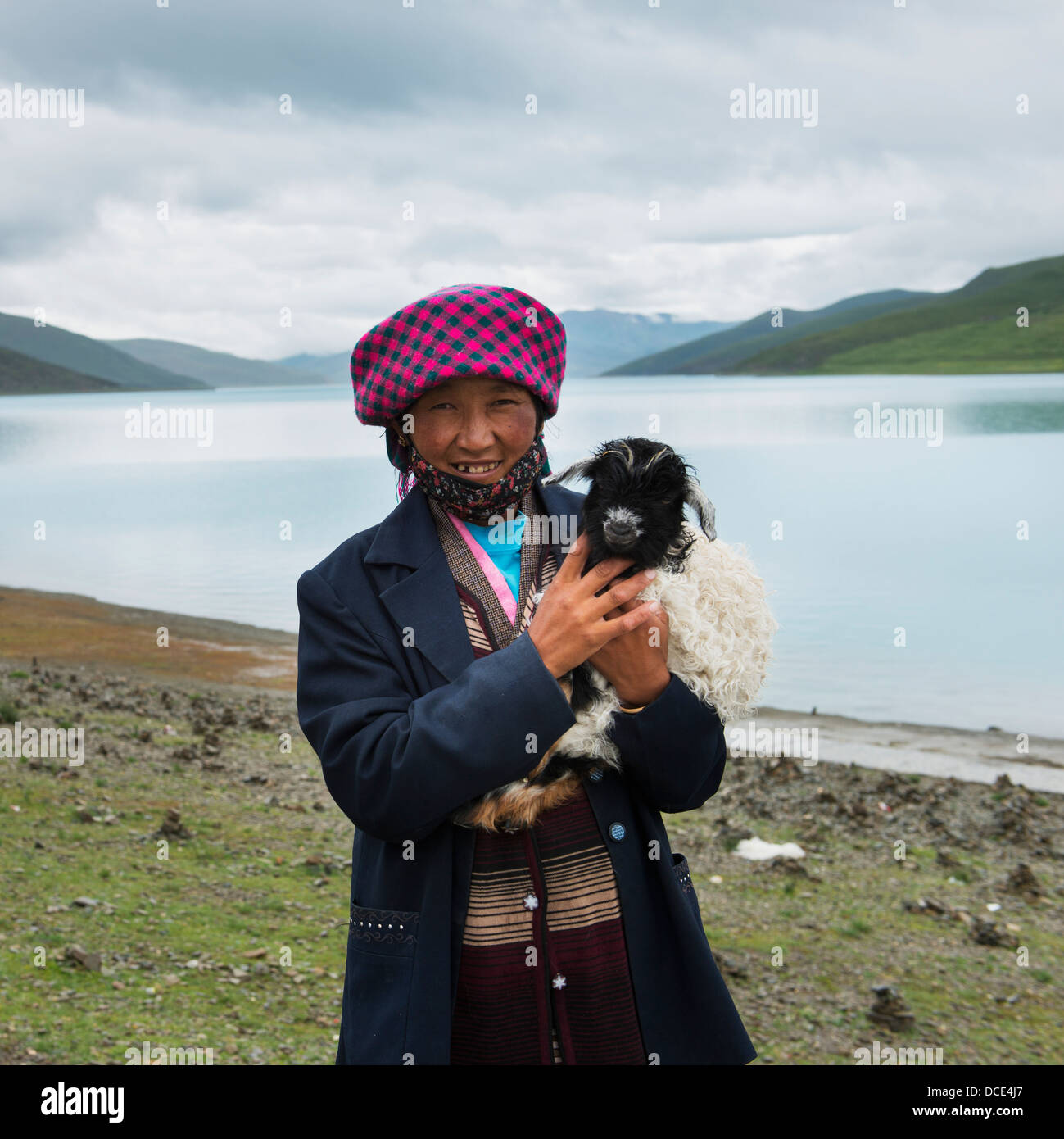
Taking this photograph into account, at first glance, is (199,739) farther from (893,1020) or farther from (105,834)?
(893,1020)

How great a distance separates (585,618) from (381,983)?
823 millimetres

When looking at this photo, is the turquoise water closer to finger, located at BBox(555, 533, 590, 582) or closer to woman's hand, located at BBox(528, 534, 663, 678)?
finger, located at BBox(555, 533, 590, 582)

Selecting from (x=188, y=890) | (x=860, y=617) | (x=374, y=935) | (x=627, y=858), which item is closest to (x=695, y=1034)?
(x=627, y=858)

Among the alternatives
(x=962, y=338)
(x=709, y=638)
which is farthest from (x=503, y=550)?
(x=962, y=338)

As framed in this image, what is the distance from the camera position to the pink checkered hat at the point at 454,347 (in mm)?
2000

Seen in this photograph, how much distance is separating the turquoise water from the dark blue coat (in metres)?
0.62

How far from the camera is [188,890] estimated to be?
6.32m

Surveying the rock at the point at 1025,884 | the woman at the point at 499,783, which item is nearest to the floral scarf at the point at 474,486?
the woman at the point at 499,783

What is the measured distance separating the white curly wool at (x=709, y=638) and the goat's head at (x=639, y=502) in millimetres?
66

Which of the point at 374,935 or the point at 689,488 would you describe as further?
the point at 689,488

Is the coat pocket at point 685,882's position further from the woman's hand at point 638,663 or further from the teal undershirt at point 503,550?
the teal undershirt at point 503,550
